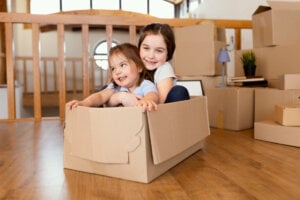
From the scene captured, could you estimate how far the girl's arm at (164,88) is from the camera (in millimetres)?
1076

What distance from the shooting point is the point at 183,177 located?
84 cm

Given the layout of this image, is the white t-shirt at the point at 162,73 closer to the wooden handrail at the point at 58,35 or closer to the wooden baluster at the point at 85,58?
the wooden handrail at the point at 58,35

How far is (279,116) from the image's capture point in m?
1.28

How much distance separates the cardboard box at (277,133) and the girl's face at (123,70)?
648 mm

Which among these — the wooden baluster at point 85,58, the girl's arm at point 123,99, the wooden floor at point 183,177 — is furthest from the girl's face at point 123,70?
the wooden baluster at point 85,58

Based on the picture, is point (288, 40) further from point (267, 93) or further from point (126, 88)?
point (126, 88)

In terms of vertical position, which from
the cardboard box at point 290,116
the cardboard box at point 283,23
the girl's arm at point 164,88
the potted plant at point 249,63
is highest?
the cardboard box at point 283,23

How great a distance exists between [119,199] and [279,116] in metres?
0.88

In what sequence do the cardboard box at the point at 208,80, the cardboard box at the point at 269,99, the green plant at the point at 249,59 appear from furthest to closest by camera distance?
the cardboard box at the point at 208,80, the green plant at the point at 249,59, the cardboard box at the point at 269,99

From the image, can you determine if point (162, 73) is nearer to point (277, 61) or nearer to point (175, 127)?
point (175, 127)

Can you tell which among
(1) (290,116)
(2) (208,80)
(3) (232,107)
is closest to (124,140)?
(1) (290,116)

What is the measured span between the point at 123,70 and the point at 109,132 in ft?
0.99

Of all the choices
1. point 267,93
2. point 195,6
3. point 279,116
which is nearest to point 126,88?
point 279,116

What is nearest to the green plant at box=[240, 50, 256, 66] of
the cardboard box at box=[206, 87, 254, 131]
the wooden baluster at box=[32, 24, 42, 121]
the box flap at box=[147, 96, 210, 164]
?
the cardboard box at box=[206, 87, 254, 131]
